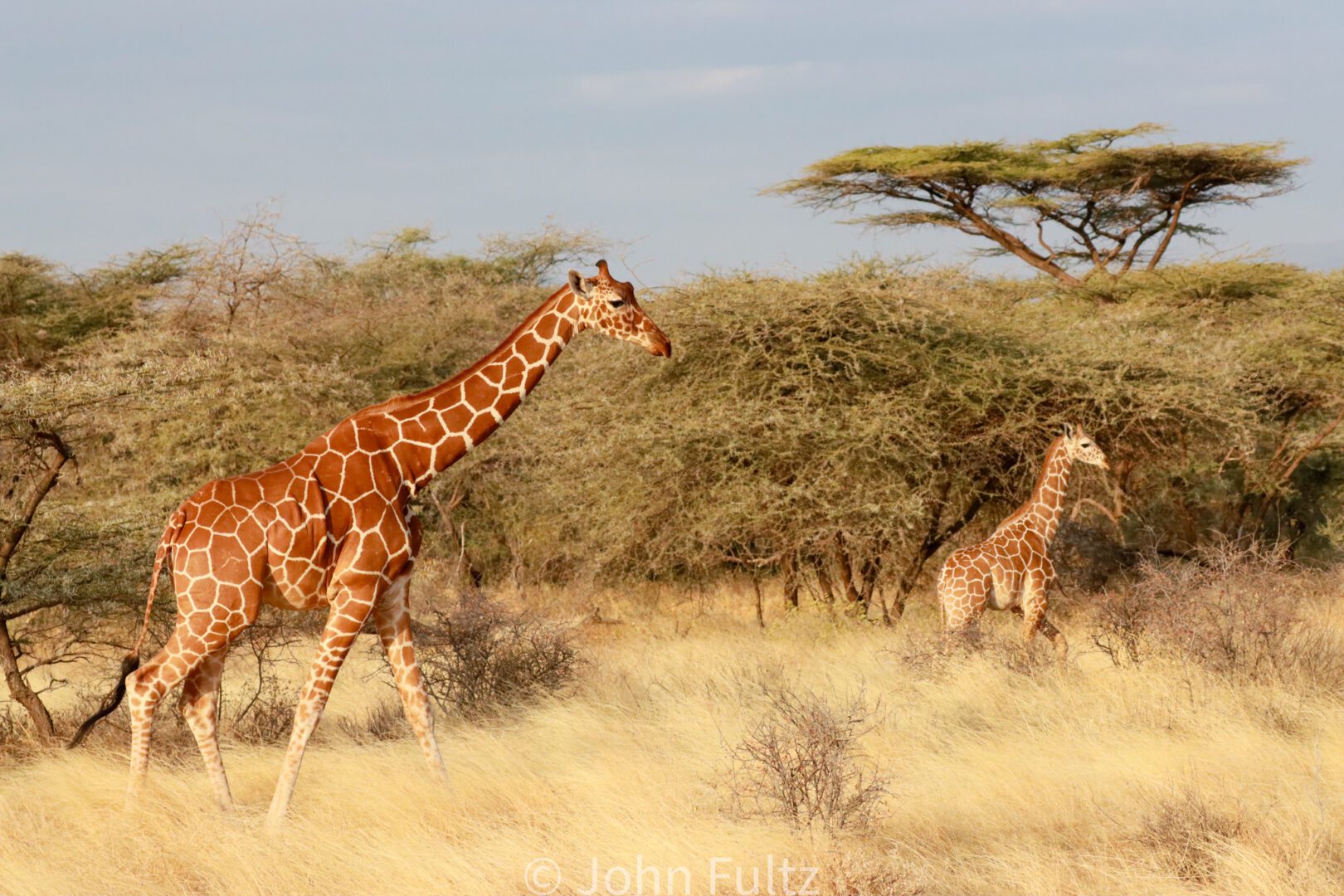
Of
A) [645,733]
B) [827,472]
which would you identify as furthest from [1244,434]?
[645,733]

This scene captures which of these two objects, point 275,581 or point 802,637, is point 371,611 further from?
point 802,637

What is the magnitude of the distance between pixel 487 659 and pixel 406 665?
2536 millimetres

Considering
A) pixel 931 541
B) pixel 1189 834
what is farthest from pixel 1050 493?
pixel 1189 834

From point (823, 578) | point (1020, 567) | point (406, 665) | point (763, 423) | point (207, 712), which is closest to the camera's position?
A: point (207, 712)

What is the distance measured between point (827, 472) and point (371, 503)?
20.5ft

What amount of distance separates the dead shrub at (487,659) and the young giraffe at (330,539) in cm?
229

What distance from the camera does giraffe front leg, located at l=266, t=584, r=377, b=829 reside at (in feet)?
21.4

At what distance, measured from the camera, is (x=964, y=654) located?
32.0 feet

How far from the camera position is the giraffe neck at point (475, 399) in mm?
6930

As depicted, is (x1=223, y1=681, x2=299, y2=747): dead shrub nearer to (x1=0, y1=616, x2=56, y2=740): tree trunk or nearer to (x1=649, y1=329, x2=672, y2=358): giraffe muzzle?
(x1=0, y1=616, x2=56, y2=740): tree trunk

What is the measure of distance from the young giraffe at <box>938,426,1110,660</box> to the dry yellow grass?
1.20 metres

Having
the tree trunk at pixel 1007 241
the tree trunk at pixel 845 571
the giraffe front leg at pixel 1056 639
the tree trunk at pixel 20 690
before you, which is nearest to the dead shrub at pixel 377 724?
the tree trunk at pixel 20 690

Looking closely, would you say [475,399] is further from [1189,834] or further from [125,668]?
[1189,834]

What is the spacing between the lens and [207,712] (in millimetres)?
6742
